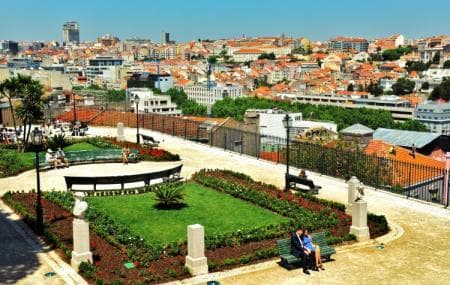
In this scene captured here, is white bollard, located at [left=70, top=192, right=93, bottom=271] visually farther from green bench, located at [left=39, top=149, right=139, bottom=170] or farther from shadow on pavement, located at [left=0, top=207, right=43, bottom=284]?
green bench, located at [left=39, top=149, right=139, bottom=170]

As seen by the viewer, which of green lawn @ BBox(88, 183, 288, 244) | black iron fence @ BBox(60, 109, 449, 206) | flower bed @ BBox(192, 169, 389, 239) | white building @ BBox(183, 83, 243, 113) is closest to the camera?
green lawn @ BBox(88, 183, 288, 244)

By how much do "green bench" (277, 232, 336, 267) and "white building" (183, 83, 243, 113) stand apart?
15650 centimetres

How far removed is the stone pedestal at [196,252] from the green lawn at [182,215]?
2.14m

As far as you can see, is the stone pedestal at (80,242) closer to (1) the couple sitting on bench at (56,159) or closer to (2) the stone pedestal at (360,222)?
(2) the stone pedestal at (360,222)

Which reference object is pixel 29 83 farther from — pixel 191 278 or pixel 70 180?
pixel 191 278

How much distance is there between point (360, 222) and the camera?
603 inches

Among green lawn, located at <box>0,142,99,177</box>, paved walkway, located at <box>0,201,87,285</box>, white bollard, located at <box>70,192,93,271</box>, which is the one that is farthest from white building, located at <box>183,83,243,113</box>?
white bollard, located at <box>70,192,93,271</box>

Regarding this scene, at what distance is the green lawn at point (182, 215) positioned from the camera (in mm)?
15891

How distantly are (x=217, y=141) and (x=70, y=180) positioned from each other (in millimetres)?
12880

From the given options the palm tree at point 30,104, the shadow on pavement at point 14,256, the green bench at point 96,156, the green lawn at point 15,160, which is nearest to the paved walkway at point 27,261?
the shadow on pavement at point 14,256

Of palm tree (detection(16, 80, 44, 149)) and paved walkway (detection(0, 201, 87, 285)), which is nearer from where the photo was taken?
paved walkway (detection(0, 201, 87, 285))

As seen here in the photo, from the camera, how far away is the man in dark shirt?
1309 centimetres

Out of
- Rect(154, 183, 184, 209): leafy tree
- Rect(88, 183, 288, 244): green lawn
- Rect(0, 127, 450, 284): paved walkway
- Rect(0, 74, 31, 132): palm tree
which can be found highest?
Rect(0, 74, 31, 132): palm tree

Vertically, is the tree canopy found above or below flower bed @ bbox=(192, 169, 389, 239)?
below
